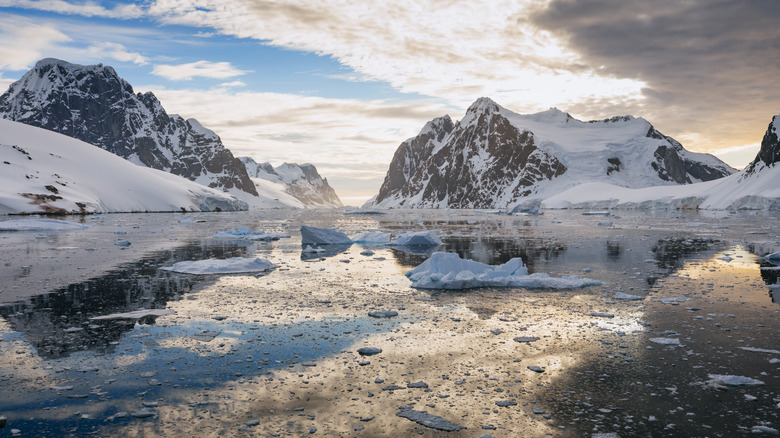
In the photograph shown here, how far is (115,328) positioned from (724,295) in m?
13.2

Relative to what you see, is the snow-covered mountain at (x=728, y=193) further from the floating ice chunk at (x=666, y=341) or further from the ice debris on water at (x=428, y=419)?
the ice debris on water at (x=428, y=419)

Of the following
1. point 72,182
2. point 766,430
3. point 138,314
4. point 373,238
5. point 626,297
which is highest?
point 72,182

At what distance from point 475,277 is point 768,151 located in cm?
10210

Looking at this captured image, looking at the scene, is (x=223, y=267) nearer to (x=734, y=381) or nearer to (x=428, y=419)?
(x=428, y=419)

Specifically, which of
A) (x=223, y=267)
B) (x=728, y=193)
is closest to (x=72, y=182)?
(x=223, y=267)

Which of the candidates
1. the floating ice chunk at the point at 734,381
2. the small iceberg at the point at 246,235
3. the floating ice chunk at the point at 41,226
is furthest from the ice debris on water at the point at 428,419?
the floating ice chunk at the point at 41,226

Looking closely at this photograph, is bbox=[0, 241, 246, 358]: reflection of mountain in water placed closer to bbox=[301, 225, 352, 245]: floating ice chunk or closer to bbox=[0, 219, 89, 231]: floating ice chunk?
bbox=[301, 225, 352, 245]: floating ice chunk

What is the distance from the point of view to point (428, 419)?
17.1 ft

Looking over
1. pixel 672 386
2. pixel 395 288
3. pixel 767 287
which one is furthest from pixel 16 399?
pixel 767 287

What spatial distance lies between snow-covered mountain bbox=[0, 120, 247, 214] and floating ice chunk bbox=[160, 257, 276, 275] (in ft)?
222

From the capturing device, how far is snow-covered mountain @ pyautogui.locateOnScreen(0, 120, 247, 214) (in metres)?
74.2

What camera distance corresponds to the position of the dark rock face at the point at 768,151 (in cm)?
8706

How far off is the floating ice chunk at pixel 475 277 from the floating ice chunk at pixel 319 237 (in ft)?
40.6

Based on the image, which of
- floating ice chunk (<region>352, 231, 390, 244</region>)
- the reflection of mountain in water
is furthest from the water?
floating ice chunk (<region>352, 231, 390, 244</region>)
